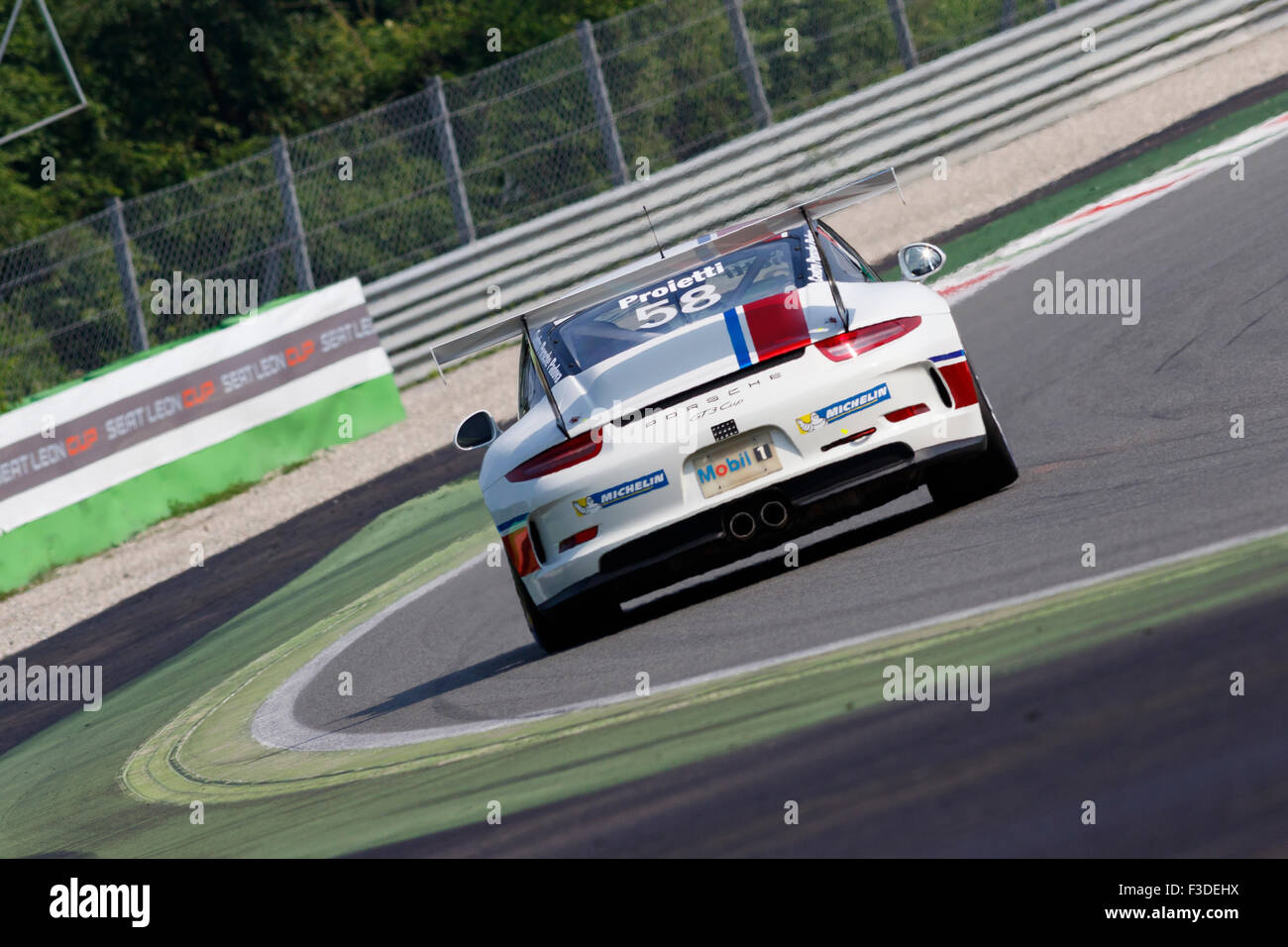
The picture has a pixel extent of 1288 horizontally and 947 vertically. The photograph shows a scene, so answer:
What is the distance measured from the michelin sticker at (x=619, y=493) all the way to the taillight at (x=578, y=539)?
0.07 m

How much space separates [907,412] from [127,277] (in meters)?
12.5

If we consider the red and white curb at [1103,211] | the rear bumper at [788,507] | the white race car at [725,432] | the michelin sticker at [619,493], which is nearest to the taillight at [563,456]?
the white race car at [725,432]

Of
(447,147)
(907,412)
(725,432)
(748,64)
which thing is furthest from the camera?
(748,64)

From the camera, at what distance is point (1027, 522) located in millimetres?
6691

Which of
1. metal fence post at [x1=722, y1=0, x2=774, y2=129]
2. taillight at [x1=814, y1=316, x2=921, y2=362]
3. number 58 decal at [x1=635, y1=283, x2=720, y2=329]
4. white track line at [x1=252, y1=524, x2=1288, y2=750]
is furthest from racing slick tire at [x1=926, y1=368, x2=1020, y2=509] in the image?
metal fence post at [x1=722, y1=0, x2=774, y2=129]

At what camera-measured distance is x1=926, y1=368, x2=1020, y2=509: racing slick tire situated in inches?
279

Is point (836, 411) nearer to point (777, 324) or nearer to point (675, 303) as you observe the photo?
point (777, 324)

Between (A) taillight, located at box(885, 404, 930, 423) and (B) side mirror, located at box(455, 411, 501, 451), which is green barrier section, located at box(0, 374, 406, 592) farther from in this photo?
(A) taillight, located at box(885, 404, 930, 423)

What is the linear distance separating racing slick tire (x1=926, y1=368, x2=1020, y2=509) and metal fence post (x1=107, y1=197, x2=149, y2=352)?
1179 cm

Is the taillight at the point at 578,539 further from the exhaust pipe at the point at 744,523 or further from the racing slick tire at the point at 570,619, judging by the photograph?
the exhaust pipe at the point at 744,523

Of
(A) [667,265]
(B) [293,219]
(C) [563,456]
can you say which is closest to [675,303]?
(A) [667,265]

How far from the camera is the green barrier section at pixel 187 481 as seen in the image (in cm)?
1509
